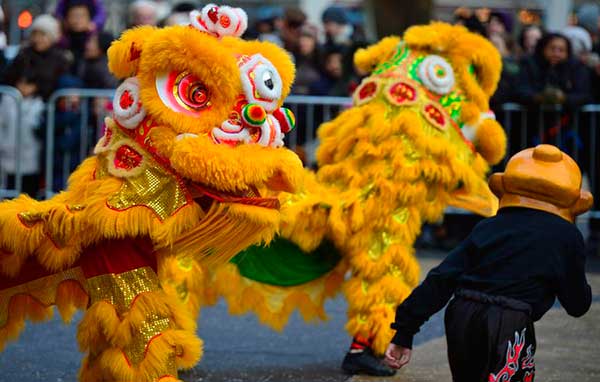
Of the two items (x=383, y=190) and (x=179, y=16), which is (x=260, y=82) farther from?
(x=179, y=16)

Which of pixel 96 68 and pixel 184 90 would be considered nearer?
pixel 184 90

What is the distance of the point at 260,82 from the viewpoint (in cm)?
447

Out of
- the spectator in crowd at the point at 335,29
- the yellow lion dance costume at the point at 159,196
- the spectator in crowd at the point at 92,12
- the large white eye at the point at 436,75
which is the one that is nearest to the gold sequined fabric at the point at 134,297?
the yellow lion dance costume at the point at 159,196

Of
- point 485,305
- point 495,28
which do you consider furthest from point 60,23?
point 485,305

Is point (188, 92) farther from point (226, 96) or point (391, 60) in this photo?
point (391, 60)

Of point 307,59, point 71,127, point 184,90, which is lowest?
point 71,127

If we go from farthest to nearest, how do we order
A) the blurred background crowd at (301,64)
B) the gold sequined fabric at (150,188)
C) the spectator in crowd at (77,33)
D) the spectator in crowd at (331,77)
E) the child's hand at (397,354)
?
the spectator in crowd at (77,33)
the spectator in crowd at (331,77)
the blurred background crowd at (301,64)
the gold sequined fabric at (150,188)
the child's hand at (397,354)

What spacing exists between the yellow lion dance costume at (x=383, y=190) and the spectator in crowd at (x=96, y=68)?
15.0 feet

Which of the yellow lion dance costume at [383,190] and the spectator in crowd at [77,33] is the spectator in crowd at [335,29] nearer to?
the spectator in crowd at [77,33]

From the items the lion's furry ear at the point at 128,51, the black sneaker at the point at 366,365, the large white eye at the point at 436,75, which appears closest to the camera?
the lion's furry ear at the point at 128,51

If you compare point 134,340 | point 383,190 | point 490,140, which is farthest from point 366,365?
point 134,340

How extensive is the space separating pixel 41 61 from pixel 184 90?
603 cm

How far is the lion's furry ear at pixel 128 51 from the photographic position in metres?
4.53

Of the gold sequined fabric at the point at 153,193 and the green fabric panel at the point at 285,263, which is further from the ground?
the gold sequined fabric at the point at 153,193
